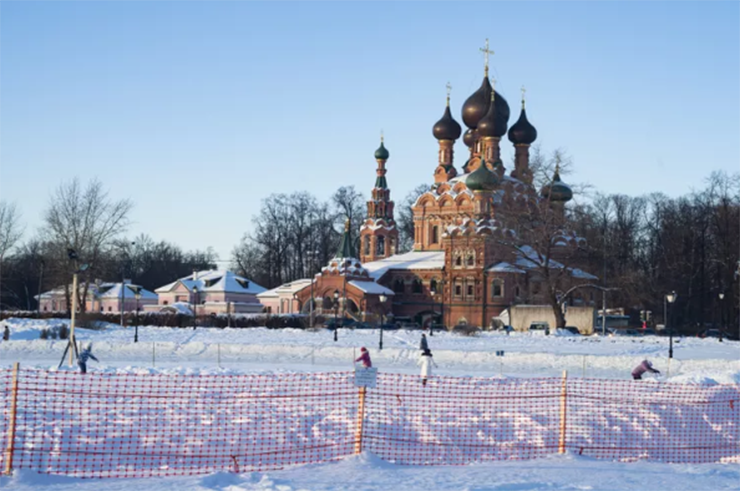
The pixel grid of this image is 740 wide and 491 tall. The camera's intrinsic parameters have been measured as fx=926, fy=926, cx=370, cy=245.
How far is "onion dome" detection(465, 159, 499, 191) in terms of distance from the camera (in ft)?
213

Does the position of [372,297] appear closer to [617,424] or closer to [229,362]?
[229,362]

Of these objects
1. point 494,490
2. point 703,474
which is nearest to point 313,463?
point 494,490

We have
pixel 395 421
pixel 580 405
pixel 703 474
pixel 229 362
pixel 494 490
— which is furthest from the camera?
pixel 229 362

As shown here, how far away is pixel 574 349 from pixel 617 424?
20.9 m

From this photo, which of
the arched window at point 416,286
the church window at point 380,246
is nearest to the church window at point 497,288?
the arched window at point 416,286

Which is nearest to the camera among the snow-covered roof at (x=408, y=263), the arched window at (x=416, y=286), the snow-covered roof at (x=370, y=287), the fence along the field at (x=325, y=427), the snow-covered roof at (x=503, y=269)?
the fence along the field at (x=325, y=427)

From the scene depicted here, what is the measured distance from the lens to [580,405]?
56.8 ft

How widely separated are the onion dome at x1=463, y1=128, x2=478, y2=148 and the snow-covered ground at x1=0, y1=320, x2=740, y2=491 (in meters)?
29.4

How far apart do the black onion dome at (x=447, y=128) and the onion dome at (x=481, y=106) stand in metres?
1.72

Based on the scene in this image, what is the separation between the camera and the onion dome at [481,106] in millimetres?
69812

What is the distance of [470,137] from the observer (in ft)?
246

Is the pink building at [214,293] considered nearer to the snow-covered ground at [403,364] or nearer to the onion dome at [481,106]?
the onion dome at [481,106]

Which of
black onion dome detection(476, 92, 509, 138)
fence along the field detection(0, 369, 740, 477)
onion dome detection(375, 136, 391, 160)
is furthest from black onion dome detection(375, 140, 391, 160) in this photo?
fence along the field detection(0, 369, 740, 477)

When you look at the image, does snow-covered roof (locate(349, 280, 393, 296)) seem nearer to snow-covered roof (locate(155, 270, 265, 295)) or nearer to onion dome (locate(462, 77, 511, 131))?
onion dome (locate(462, 77, 511, 131))
